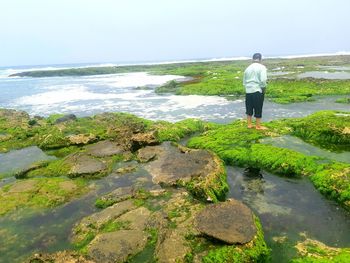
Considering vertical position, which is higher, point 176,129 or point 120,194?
point 120,194

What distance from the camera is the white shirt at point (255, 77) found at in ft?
42.5

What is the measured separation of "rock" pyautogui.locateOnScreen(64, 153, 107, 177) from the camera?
37.4ft

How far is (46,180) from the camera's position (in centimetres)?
1104

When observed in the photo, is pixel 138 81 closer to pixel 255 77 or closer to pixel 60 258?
pixel 255 77

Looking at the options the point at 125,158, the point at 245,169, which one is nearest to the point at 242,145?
the point at 245,169

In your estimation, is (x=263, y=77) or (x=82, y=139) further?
(x=82, y=139)

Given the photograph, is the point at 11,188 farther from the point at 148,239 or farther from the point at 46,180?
the point at 148,239

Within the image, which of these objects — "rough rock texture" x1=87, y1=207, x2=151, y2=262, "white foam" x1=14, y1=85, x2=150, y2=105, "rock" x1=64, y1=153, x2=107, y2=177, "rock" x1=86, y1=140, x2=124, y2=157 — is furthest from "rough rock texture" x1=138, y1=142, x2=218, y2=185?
"white foam" x1=14, y1=85, x2=150, y2=105

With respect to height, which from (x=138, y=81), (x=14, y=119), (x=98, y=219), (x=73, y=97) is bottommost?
(x=138, y=81)

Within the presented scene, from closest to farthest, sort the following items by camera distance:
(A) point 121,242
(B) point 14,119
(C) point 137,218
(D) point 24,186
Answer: (A) point 121,242 → (C) point 137,218 → (D) point 24,186 → (B) point 14,119

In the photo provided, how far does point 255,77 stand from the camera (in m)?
13.1

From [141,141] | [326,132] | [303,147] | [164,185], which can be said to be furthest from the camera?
[141,141]

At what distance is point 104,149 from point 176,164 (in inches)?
159

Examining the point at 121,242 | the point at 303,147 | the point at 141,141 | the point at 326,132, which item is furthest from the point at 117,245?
the point at 326,132
